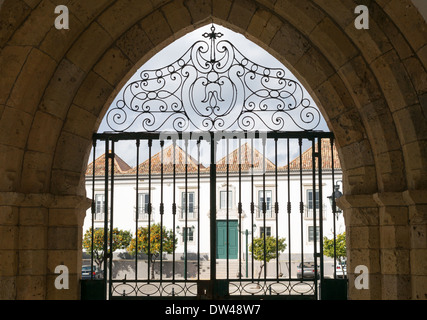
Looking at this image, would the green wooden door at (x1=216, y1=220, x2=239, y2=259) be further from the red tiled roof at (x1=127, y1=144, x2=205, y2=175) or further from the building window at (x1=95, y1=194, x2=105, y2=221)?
the building window at (x1=95, y1=194, x2=105, y2=221)

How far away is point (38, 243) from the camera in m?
5.15

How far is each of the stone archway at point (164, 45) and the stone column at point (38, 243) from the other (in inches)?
0.4

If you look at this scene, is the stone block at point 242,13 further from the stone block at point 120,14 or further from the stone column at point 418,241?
the stone column at point 418,241

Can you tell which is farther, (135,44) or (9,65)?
(135,44)

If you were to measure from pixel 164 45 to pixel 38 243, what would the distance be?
2.52 meters

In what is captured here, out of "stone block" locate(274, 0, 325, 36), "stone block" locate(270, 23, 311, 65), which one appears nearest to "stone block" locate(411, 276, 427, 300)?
"stone block" locate(270, 23, 311, 65)

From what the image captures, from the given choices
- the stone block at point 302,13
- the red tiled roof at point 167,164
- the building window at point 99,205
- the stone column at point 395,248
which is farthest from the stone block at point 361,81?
the building window at point 99,205

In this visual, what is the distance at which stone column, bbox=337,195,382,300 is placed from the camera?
5.12m

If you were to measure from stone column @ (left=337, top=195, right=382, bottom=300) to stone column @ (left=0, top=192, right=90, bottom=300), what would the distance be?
2798 mm

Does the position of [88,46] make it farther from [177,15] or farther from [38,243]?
[38,243]

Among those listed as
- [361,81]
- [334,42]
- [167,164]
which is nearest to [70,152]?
[334,42]

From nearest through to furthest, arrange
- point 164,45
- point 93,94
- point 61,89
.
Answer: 1. point 61,89
2. point 93,94
3. point 164,45

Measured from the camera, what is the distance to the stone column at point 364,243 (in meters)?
5.12
